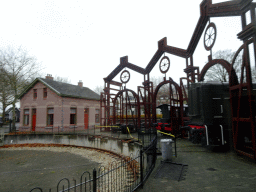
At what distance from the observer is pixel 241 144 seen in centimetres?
798

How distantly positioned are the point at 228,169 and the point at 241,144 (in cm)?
235

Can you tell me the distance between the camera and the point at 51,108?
77.5 ft

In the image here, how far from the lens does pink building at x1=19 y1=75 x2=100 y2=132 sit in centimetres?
2288

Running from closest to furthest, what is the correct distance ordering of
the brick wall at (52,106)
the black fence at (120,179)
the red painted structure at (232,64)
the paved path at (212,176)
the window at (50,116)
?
the black fence at (120,179) → the paved path at (212,176) → the red painted structure at (232,64) → the brick wall at (52,106) → the window at (50,116)

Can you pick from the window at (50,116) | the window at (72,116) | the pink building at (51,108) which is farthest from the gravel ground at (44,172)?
the window at (72,116)

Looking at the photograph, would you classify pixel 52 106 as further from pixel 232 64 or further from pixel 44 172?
pixel 232 64

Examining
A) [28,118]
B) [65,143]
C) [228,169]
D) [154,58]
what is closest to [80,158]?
[65,143]

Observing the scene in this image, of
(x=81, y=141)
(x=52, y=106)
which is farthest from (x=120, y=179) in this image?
(x=52, y=106)

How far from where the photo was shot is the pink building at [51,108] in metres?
22.9

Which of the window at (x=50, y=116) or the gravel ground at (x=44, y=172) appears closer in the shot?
the gravel ground at (x=44, y=172)

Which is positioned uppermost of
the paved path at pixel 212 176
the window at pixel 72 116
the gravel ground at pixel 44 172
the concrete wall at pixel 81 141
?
the window at pixel 72 116

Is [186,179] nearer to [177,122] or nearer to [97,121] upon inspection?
[177,122]

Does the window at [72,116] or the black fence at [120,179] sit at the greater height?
the window at [72,116]

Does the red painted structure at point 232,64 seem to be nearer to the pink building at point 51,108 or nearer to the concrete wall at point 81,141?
the concrete wall at point 81,141
